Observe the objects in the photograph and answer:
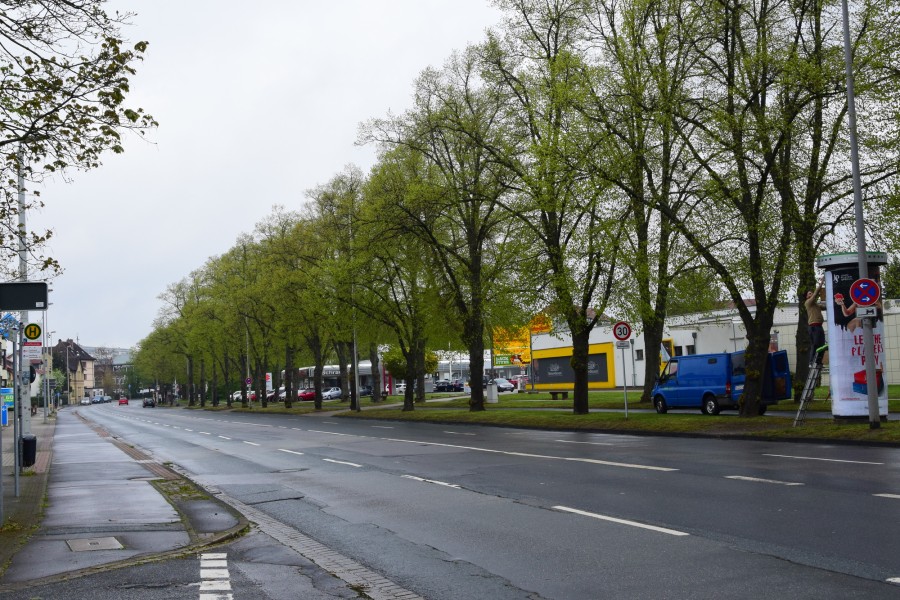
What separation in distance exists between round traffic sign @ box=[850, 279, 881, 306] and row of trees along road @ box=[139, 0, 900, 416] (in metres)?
1.84

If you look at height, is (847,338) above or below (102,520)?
above

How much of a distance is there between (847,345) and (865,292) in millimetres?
2814

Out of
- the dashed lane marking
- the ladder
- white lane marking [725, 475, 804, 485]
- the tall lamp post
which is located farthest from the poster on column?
the dashed lane marking

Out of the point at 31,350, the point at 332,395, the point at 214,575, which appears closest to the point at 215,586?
the point at 214,575

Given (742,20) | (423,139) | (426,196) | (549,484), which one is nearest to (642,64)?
(742,20)

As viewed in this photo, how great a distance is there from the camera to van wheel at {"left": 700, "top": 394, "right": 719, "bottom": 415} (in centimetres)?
3091

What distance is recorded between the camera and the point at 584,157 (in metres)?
24.6

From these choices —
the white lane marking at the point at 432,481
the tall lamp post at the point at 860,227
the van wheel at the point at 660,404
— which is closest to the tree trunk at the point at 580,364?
the van wheel at the point at 660,404

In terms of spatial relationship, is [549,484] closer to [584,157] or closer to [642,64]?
[584,157]

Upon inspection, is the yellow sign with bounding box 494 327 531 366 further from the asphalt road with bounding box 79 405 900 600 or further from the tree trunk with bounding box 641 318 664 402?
the asphalt road with bounding box 79 405 900 600

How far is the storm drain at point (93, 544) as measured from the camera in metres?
8.89

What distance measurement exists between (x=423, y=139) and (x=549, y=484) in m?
26.3

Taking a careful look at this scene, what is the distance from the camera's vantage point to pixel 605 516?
9812 mm

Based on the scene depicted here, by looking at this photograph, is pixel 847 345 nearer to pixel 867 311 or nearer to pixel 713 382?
pixel 867 311
